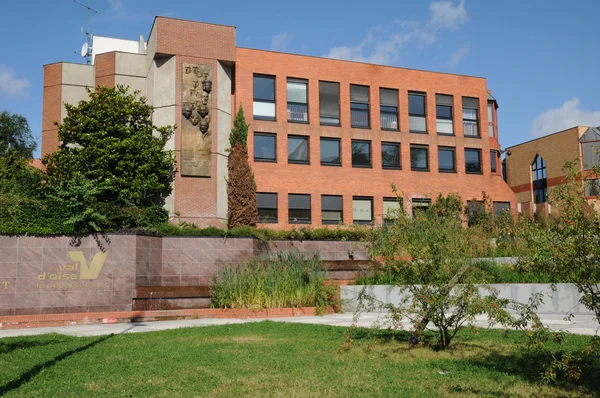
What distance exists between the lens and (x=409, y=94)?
34594mm

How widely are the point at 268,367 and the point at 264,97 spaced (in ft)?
79.7

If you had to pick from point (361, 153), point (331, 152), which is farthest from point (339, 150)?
point (361, 153)

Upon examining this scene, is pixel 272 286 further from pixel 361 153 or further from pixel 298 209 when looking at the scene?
pixel 361 153

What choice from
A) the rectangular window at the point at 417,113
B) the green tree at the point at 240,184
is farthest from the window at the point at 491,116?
the green tree at the point at 240,184

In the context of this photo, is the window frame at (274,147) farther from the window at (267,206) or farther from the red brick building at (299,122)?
the window at (267,206)

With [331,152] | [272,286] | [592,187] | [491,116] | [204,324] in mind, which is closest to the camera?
[592,187]

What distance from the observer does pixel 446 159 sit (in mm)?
35000

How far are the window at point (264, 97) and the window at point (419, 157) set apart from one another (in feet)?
29.6

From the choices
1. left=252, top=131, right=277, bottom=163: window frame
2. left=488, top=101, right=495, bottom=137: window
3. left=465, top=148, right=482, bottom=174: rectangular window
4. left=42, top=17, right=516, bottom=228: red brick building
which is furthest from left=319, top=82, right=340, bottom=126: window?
left=488, top=101, right=495, bottom=137: window

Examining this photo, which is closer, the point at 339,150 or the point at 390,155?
the point at 339,150

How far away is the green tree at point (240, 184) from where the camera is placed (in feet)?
90.0

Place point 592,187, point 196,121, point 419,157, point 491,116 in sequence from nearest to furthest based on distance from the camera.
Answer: point 592,187, point 196,121, point 419,157, point 491,116

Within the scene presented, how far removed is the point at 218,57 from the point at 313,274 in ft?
49.8

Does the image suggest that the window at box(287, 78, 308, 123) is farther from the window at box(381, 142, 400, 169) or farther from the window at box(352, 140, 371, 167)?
the window at box(381, 142, 400, 169)
